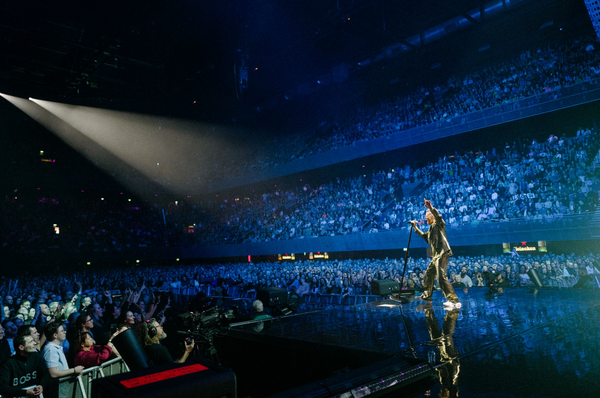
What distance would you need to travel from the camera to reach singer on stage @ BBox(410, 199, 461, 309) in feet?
20.2

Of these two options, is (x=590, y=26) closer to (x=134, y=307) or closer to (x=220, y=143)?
(x=134, y=307)

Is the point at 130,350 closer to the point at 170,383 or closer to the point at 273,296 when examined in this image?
the point at 170,383

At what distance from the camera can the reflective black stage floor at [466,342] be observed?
279 cm

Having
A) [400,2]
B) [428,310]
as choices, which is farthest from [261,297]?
[400,2]

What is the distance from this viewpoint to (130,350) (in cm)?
186

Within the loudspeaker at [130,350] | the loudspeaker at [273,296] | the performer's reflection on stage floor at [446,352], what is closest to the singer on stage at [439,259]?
the performer's reflection on stage floor at [446,352]

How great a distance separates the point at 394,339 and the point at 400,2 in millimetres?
12576

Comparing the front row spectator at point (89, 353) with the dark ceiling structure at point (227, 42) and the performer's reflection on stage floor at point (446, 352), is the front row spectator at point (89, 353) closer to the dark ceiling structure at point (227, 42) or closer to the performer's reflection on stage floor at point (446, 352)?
the performer's reflection on stage floor at point (446, 352)

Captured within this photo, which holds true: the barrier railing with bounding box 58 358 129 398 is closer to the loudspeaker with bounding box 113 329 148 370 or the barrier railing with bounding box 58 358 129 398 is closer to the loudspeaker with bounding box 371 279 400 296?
the loudspeaker with bounding box 113 329 148 370

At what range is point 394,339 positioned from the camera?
162 inches

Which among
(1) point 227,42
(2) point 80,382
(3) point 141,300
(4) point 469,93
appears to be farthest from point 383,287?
(4) point 469,93

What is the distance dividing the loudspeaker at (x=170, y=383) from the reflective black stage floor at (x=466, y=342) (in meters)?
1.71

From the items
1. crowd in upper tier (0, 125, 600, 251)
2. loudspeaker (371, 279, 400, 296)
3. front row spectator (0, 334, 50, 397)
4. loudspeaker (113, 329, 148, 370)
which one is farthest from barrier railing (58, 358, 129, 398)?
crowd in upper tier (0, 125, 600, 251)

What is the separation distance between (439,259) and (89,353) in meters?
5.25
